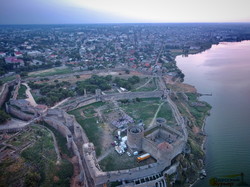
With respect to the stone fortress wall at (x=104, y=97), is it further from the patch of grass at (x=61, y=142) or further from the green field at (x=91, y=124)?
the patch of grass at (x=61, y=142)

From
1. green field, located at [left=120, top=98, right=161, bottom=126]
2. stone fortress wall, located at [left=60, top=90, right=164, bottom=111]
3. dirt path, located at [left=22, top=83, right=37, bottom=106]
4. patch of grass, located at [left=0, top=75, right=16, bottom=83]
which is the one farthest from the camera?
patch of grass, located at [left=0, top=75, right=16, bottom=83]

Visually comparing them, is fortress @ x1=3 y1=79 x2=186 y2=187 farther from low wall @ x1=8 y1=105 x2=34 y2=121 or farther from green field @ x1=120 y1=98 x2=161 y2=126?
green field @ x1=120 y1=98 x2=161 y2=126

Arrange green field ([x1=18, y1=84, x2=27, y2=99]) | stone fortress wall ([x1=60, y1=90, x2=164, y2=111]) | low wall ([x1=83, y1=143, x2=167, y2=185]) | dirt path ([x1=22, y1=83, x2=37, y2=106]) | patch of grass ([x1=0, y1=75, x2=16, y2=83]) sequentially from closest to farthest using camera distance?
low wall ([x1=83, y1=143, x2=167, y2=185]) → stone fortress wall ([x1=60, y1=90, x2=164, y2=111]) → dirt path ([x1=22, y1=83, x2=37, y2=106]) → green field ([x1=18, y1=84, x2=27, y2=99]) → patch of grass ([x1=0, y1=75, x2=16, y2=83])

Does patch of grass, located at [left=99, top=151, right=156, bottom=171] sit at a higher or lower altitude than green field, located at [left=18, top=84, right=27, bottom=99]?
lower

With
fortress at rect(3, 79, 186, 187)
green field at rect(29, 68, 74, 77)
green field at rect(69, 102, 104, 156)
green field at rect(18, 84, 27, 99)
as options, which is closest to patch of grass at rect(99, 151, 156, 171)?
fortress at rect(3, 79, 186, 187)

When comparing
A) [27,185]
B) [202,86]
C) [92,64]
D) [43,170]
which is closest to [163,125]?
[43,170]

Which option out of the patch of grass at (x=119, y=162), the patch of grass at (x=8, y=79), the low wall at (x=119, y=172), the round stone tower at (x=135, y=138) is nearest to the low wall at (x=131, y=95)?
the round stone tower at (x=135, y=138)

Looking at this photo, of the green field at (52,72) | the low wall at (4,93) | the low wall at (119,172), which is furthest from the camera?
the green field at (52,72)
